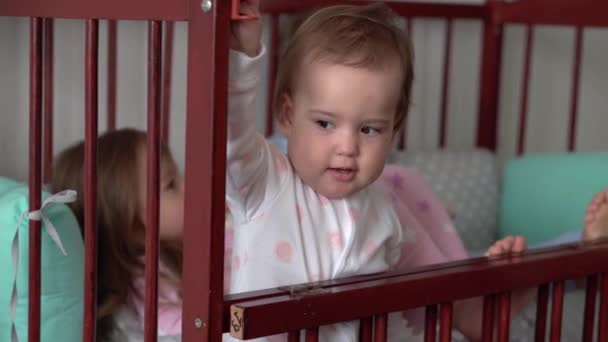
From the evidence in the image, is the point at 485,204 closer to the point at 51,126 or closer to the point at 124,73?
the point at 124,73

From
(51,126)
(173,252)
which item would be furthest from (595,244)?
(51,126)

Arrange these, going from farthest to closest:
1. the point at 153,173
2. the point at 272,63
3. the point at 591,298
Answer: the point at 272,63 → the point at 591,298 → the point at 153,173

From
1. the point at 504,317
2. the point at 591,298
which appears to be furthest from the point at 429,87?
the point at 504,317

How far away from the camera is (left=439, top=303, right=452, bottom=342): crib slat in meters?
1.17

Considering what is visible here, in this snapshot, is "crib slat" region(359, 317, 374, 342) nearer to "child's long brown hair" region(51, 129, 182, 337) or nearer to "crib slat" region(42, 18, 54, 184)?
"child's long brown hair" region(51, 129, 182, 337)

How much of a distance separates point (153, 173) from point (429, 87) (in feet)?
5.06

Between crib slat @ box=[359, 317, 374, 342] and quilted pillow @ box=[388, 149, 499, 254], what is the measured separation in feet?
3.29

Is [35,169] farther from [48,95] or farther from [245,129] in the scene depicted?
[48,95]

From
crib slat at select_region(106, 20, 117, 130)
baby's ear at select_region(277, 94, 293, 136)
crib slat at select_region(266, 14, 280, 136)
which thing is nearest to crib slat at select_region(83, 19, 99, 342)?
baby's ear at select_region(277, 94, 293, 136)

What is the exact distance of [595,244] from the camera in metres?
1.36

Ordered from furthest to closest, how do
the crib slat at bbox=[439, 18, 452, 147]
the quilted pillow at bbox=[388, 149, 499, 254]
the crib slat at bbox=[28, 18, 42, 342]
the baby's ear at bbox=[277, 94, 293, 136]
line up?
the crib slat at bbox=[439, 18, 452, 147], the quilted pillow at bbox=[388, 149, 499, 254], the baby's ear at bbox=[277, 94, 293, 136], the crib slat at bbox=[28, 18, 42, 342]

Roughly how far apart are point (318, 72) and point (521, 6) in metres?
1.22

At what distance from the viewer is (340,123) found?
1.12 meters

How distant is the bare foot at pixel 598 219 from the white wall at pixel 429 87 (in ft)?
2.16
